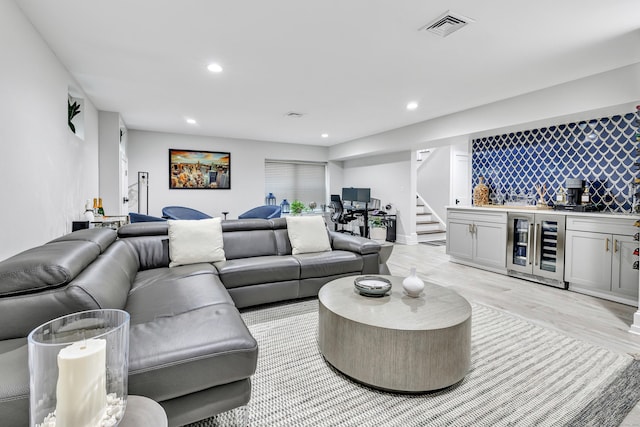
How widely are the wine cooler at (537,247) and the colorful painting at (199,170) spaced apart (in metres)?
5.84

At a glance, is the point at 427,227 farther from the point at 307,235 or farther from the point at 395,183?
the point at 307,235

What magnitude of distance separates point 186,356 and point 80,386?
49cm

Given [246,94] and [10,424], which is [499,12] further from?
[10,424]

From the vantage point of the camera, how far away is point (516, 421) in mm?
1557

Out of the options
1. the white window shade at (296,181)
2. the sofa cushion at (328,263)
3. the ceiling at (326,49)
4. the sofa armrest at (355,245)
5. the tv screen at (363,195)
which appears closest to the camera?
the ceiling at (326,49)

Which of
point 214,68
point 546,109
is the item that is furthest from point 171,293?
point 546,109

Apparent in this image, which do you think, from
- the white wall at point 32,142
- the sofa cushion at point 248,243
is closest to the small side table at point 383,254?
the sofa cushion at point 248,243

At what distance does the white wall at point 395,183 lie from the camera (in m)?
6.88

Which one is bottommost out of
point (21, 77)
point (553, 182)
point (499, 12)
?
point (553, 182)

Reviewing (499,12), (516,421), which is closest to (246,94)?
(499,12)

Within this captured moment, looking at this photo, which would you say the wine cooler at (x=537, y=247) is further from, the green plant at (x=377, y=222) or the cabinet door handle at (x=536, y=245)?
the green plant at (x=377, y=222)

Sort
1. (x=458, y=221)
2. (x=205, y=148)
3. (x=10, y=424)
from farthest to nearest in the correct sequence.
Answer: (x=205, y=148), (x=458, y=221), (x=10, y=424)

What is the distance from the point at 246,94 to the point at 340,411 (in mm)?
3820

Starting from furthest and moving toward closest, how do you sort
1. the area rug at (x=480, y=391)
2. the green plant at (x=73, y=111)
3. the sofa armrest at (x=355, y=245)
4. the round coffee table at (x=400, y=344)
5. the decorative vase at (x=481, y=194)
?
the decorative vase at (x=481, y=194), the green plant at (x=73, y=111), the sofa armrest at (x=355, y=245), the round coffee table at (x=400, y=344), the area rug at (x=480, y=391)
